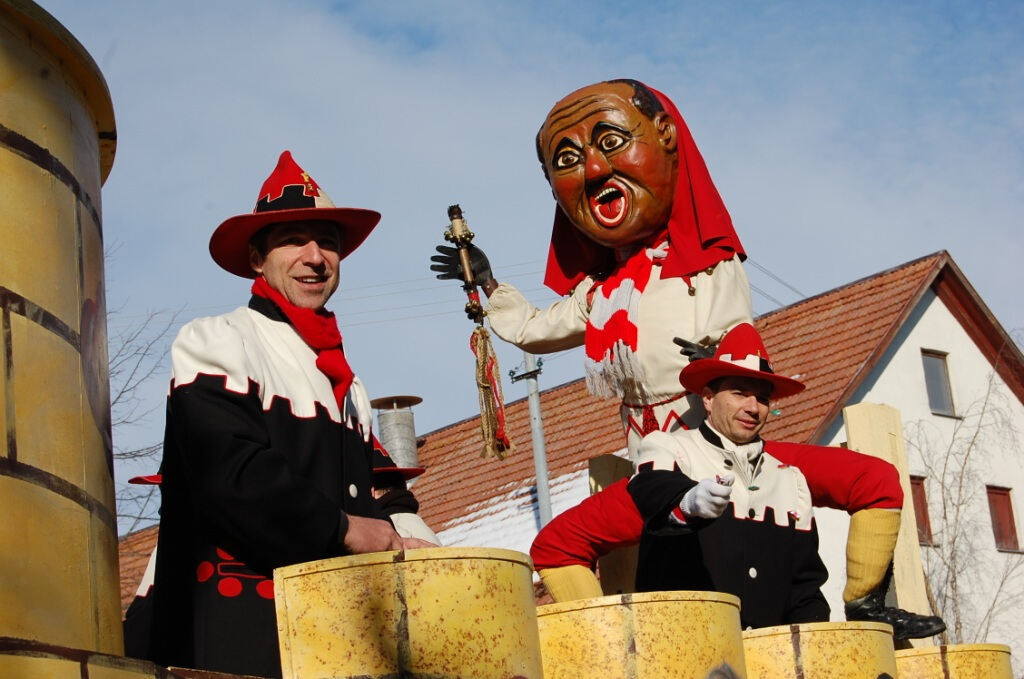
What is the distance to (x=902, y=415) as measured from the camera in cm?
1858

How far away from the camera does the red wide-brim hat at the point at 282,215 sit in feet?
13.3

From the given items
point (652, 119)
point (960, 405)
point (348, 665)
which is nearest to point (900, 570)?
point (652, 119)

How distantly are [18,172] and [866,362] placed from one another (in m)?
15.4

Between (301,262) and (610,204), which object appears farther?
(610,204)

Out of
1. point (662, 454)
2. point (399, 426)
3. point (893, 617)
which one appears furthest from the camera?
point (399, 426)

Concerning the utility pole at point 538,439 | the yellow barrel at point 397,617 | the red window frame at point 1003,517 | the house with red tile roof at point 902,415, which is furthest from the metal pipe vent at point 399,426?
the yellow barrel at point 397,617

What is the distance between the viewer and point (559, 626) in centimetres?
366

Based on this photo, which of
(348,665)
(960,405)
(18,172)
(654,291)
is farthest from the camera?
(960,405)

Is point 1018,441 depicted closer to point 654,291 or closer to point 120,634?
point 654,291

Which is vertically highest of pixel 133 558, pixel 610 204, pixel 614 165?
pixel 133 558

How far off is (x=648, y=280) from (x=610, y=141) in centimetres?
51

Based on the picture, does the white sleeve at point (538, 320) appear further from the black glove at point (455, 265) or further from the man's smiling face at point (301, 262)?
the man's smiling face at point (301, 262)

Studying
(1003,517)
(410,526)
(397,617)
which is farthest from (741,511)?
(1003,517)

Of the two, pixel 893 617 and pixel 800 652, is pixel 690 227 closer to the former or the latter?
pixel 893 617
